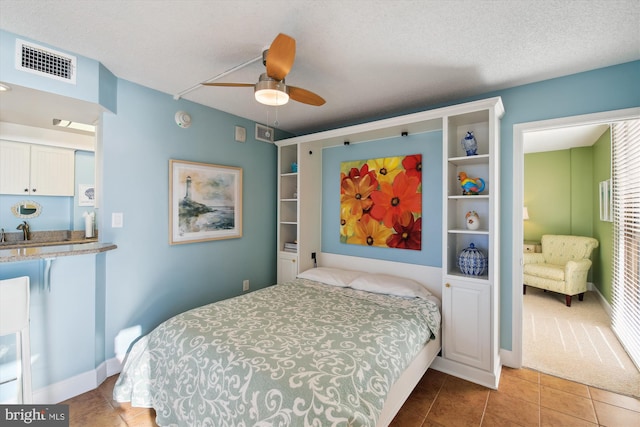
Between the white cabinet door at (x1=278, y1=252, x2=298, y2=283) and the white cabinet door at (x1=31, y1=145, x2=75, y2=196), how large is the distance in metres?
2.96

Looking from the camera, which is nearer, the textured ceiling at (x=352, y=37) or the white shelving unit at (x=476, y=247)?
the textured ceiling at (x=352, y=37)

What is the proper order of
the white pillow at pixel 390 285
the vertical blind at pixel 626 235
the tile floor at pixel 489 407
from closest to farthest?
the tile floor at pixel 489 407 < the white pillow at pixel 390 285 < the vertical blind at pixel 626 235

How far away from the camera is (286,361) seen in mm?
1496

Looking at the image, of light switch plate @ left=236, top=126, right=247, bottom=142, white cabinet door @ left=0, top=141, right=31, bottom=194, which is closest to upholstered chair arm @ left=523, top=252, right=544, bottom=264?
light switch plate @ left=236, top=126, right=247, bottom=142

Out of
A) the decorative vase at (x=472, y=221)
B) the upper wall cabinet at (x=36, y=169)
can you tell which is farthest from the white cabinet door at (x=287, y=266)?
the upper wall cabinet at (x=36, y=169)

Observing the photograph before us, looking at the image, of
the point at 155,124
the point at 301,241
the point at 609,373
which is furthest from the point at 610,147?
the point at 155,124

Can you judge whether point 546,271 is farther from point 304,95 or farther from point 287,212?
point 304,95

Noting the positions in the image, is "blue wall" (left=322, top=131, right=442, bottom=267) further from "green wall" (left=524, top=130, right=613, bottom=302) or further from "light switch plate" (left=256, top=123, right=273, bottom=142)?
"green wall" (left=524, top=130, right=613, bottom=302)

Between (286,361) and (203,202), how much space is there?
6.78ft

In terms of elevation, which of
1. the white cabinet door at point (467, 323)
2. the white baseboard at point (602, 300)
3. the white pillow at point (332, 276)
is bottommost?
the white baseboard at point (602, 300)

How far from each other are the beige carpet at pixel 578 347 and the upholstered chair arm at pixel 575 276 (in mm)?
261

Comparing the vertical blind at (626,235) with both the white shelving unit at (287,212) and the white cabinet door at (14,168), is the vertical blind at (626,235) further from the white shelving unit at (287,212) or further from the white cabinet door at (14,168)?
the white cabinet door at (14,168)

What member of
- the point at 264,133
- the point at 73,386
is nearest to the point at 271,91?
the point at 264,133

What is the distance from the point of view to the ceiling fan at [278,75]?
1.49 meters
